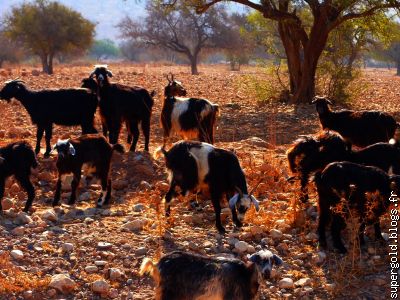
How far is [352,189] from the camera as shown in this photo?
6.64 m

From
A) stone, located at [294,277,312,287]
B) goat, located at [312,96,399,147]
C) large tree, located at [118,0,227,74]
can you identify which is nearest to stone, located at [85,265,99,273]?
stone, located at [294,277,312,287]

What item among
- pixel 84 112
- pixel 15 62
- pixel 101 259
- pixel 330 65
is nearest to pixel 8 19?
pixel 15 62

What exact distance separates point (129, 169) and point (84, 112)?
66.9 inches

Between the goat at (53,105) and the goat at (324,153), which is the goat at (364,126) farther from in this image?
the goat at (53,105)

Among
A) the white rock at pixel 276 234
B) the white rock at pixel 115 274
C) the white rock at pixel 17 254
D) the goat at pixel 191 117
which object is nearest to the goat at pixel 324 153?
the white rock at pixel 276 234

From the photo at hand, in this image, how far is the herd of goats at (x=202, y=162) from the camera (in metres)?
5.15

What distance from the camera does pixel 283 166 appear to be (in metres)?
9.78

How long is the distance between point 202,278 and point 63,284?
57.4 inches

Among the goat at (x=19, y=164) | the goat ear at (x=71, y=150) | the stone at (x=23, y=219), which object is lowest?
the stone at (x=23, y=219)

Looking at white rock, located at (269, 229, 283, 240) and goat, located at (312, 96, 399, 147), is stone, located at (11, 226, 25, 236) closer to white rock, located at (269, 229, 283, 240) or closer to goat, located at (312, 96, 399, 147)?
white rock, located at (269, 229, 283, 240)

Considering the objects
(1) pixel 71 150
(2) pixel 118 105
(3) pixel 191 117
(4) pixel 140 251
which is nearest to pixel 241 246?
(4) pixel 140 251

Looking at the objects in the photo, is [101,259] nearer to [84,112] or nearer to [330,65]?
[84,112]

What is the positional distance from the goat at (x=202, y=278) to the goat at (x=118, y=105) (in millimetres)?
6064

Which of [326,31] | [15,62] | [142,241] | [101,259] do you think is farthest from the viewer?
[15,62]
